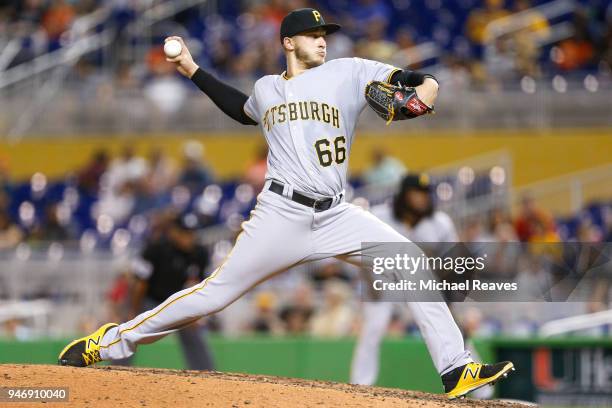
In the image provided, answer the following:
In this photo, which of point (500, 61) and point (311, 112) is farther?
point (500, 61)

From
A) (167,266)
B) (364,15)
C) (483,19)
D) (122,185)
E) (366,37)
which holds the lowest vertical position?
(167,266)

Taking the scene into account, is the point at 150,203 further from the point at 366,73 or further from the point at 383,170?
the point at 366,73

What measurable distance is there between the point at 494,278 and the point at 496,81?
6730 millimetres

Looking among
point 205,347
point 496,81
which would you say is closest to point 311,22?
point 205,347

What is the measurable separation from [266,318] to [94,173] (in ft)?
14.2

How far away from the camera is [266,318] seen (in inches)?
514

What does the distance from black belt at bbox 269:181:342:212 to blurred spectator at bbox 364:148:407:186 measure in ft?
26.5

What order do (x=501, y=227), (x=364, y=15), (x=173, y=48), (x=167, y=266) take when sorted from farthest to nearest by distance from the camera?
1. (x=364, y=15)
2. (x=501, y=227)
3. (x=167, y=266)
4. (x=173, y=48)

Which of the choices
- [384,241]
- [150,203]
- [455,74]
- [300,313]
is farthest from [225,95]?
[455,74]

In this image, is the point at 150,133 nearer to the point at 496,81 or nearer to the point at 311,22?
the point at 496,81

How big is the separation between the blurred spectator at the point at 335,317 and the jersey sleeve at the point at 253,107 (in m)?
5.55

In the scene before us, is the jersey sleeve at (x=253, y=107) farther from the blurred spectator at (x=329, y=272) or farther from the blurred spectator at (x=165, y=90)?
the blurred spectator at (x=165, y=90)

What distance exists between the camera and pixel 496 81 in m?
16.9

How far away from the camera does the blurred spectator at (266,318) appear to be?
13023 mm
